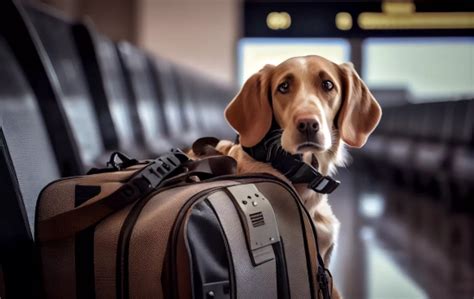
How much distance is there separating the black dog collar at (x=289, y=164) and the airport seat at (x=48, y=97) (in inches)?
25.5

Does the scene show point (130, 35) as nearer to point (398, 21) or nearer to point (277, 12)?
point (277, 12)

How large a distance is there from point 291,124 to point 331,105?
0.09 m

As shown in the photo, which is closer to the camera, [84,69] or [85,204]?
[85,204]

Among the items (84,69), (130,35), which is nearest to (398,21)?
(130,35)

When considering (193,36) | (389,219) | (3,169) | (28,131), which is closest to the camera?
(3,169)

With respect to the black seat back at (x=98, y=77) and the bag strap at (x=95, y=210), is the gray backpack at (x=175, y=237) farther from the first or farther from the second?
the black seat back at (x=98, y=77)

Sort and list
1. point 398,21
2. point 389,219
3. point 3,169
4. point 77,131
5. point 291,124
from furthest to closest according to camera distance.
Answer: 1. point 398,21
2. point 389,219
3. point 77,131
4. point 3,169
5. point 291,124

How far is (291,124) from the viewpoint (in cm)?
110

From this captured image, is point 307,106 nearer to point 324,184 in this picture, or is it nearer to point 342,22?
point 324,184

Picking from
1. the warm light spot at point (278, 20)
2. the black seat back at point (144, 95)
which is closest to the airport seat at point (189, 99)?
the black seat back at point (144, 95)

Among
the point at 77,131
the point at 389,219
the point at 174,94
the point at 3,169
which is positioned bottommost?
the point at 389,219

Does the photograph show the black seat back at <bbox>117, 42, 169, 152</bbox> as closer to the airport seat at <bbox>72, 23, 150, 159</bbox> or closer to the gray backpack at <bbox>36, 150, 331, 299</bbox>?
the airport seat at <bbox>72, 23, 150, 159</bbox>

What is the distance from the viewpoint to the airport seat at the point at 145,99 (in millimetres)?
3170

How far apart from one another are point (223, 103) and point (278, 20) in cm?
307
